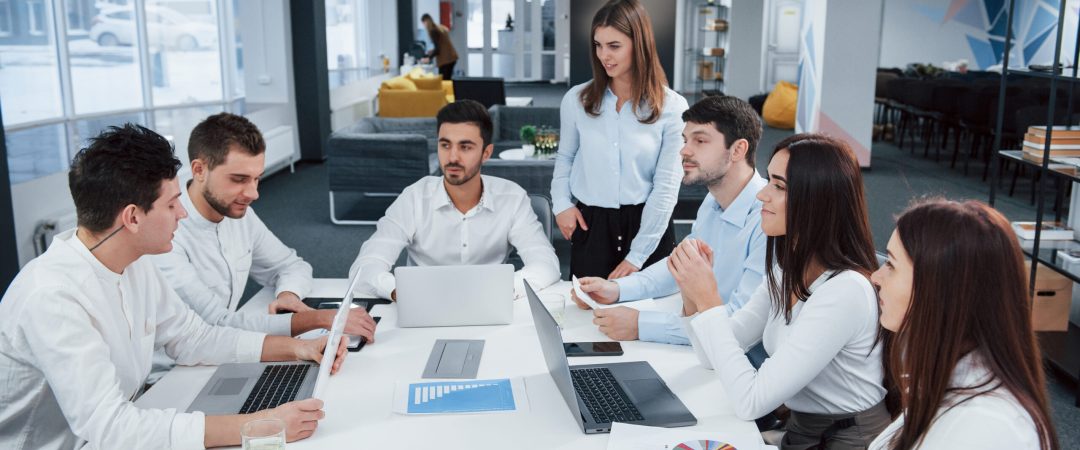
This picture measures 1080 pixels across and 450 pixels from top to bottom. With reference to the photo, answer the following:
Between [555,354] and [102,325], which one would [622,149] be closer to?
[555,354]

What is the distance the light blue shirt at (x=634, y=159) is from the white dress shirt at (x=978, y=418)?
189cm

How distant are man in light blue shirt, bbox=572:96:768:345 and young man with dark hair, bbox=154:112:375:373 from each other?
0.86 metres

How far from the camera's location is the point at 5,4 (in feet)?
17.9

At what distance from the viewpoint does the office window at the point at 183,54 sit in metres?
7.34

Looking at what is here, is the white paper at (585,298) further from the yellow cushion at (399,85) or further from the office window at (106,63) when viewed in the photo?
the yellow cushion at (399,85)

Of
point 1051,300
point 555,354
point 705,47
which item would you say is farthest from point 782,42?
point 555,354

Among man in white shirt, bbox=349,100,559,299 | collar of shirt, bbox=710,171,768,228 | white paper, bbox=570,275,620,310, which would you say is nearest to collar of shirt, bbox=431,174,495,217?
man in white shirt, bbox=349,100,559,299

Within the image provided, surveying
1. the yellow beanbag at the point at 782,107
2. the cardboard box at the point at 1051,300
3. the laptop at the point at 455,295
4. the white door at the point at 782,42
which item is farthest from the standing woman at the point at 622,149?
the white door at the point at 782,42

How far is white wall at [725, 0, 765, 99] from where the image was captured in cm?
1355

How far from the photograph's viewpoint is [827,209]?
6.21 ft

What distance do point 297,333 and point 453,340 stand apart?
455 mm

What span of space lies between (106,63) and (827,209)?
20.5 ft

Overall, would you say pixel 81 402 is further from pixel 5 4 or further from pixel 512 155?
pixel 512 155

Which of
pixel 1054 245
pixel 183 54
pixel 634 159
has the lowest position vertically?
pixel 1054 245
